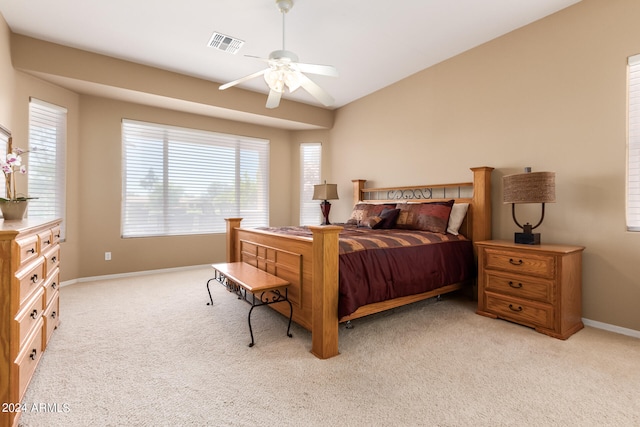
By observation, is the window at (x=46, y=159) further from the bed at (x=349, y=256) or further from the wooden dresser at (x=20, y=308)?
the bed at (x=349, y=256)

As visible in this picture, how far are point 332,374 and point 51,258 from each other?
2404 mm

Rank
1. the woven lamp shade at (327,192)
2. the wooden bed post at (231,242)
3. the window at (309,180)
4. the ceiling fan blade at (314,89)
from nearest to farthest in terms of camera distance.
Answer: the ceiling fan blade at (314,89)
the wooden bed post at (231,242)
the woven lamp shade at (327,192)
the window at (309,180)

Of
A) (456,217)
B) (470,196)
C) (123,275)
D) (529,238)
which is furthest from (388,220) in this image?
(123,275)

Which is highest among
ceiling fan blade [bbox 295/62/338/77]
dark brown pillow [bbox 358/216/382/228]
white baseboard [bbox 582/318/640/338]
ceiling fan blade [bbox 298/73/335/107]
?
ceiling fan blade [bbox 295/62/338/77]

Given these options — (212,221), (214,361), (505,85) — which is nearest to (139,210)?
(212,221)

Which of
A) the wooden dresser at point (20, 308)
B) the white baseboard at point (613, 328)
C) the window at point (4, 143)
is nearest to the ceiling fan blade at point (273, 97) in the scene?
the wooden dresser at point (20, 308)

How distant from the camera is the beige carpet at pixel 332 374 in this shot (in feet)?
5.26

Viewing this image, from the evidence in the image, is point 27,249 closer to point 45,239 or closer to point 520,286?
point 45,239

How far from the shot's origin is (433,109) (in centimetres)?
413

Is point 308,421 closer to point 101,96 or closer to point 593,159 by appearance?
point 593,159

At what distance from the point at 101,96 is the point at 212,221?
2434 mm

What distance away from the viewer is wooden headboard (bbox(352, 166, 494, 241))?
344cm

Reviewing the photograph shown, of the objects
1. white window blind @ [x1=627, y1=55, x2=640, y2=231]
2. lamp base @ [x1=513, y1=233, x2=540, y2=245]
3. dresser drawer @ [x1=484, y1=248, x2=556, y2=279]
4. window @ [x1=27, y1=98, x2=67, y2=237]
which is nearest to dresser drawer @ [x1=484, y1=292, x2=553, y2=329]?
dresser drawer @ [x1=484, y1=248, x2=556, y2=279]

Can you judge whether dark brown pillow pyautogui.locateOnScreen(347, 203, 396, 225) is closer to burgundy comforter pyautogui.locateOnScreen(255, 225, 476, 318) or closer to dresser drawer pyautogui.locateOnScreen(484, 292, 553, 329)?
burgundy comforter pyautogui.locateOnScreen(255, 225, 476, 318)
